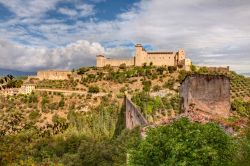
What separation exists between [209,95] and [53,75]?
6837 centimetres

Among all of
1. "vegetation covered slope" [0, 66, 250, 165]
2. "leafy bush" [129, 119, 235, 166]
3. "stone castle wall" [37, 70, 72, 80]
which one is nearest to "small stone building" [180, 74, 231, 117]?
"vegetation covered slope" [0, 66, 250, 165]

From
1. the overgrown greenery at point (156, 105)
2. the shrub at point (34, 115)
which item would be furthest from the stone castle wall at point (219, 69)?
the shrub at point (34, 115)

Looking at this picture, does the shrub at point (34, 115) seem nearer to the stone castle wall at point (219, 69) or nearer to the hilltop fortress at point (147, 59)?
the hilltop fortress at point (147, 59)

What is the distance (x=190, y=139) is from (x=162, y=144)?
3.33 ft

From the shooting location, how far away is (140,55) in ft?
283

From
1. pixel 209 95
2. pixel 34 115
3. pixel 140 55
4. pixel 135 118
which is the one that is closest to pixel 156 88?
pixel 140 55

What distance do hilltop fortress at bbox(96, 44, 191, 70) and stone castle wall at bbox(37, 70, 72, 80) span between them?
9163 mm

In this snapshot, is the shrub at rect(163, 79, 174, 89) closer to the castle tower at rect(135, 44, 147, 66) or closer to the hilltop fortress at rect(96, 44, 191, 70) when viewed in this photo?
the hilltop fortress at rect(96, 44, 191, 70)

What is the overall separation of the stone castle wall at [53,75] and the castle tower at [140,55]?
1653 centimetres

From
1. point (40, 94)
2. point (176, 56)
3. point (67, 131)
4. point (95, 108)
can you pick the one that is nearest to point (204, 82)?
point (67, 131)

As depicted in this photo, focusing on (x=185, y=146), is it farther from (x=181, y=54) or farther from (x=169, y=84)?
(x=181, y=54)

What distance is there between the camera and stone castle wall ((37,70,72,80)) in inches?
3312

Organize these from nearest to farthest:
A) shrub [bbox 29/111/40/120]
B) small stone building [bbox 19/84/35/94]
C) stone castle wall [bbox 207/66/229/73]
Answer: shrub [bbox 29/111/40/120], small stone building [bbox 19/84/35/94], stone castle wall [bbox 207/66/229/73]

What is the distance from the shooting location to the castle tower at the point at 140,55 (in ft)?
281
